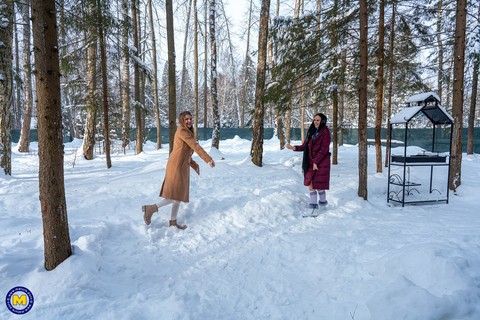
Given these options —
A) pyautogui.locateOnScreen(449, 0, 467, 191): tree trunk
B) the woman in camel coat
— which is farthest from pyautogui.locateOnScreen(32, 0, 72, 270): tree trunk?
pyautogui.locateOnScreen(449, 0, 467, 191): tree trunk

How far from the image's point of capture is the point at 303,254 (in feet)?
12.6

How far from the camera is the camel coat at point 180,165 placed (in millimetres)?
4535

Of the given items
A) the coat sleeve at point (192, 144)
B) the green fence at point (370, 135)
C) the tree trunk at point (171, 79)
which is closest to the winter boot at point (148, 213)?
the coat sleeve at point (192, 144)

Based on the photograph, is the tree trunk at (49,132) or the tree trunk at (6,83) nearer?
the tree trunk at (49,132)

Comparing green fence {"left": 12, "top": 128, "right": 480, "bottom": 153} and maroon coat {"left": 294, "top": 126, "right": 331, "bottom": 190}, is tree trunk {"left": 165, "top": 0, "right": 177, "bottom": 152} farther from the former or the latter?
green fence {"left": 12, "top": 128, "right": 480, "bottom": 153}

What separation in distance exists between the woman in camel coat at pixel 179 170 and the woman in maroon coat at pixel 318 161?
6.96ft

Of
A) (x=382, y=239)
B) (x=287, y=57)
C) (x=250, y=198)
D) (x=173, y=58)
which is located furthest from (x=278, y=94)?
(x=382, y=239)

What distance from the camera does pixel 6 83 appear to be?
293 inches

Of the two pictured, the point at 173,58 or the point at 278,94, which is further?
the point at 173,58

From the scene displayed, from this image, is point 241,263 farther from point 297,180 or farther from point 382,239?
point 297,180

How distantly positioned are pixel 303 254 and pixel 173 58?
27.8 feet

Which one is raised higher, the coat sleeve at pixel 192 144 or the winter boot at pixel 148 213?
the coat sleeve at pixel 192 144

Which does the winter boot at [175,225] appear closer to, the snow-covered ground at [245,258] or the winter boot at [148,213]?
the snow-covered ground at [245,258]

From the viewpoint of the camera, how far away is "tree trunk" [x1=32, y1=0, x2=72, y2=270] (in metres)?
2.72
